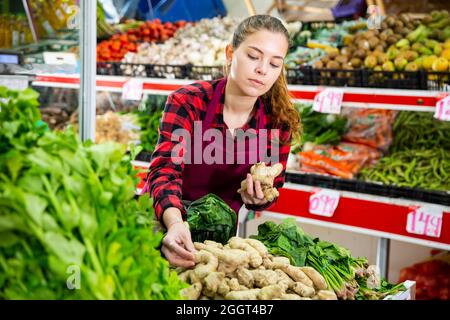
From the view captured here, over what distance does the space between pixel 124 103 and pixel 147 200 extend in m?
4.03

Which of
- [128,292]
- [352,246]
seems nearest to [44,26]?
[128,292]

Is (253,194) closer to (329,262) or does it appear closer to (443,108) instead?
(329,262)

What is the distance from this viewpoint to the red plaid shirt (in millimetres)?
2137

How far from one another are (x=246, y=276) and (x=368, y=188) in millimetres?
2540

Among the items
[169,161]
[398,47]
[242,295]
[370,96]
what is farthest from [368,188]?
[242,295]

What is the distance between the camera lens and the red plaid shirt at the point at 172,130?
7.01ft

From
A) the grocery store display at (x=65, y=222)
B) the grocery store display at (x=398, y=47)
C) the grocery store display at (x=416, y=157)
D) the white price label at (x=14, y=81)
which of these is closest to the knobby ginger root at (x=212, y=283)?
the grocery store display at (x=65, y=222)

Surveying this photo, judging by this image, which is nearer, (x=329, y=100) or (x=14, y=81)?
(x=14, y=81)

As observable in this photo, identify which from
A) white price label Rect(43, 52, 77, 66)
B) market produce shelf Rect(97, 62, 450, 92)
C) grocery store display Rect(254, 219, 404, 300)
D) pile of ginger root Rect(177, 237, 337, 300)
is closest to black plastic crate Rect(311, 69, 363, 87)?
market produce shelf Rect(97, 62, 450, 92)

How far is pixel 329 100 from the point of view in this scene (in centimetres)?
414

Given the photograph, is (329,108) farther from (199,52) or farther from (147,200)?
(147,200)

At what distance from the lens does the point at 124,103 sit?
17.5 ft

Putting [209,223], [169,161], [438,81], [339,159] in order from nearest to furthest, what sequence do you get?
1. [209,223]
2. [169,161]
3. [438,81]
4. [339,159]
